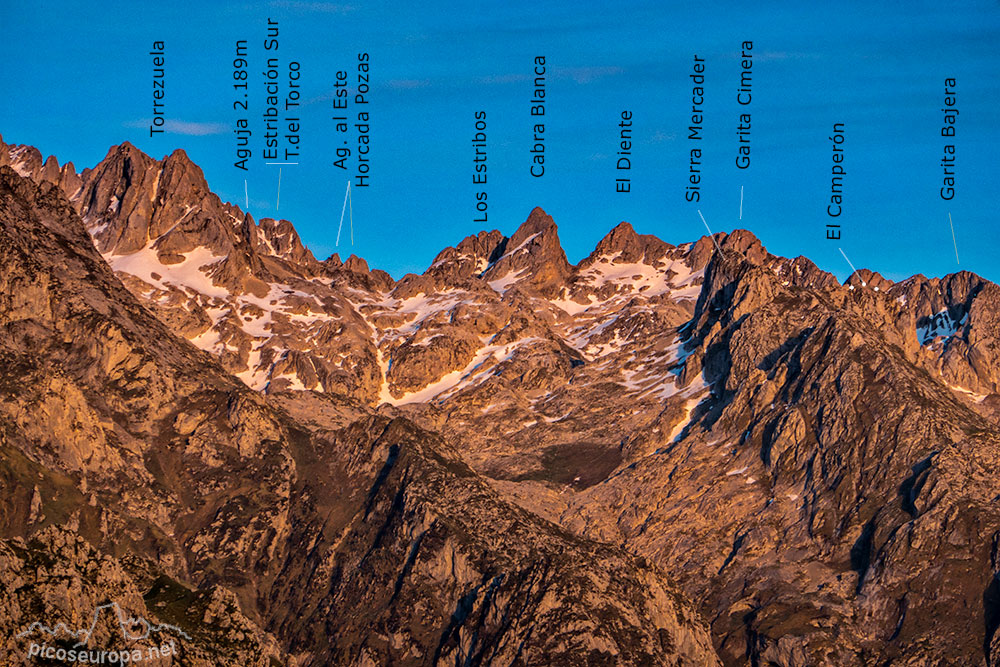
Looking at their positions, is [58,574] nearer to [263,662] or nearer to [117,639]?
[117,639]

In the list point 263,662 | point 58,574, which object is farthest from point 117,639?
point 263,662

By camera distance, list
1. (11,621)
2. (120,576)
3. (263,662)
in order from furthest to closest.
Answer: (263,662) < (120,576) < (11,621)

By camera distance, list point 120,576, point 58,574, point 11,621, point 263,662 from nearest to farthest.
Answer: point 11,621 → point 58,574 → point 120,576 → point 263,662

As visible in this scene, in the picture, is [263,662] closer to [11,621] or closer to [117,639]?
[117,639]

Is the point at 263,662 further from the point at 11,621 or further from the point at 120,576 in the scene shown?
the point at 11,621

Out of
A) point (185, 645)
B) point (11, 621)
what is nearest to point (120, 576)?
point (185, 645)

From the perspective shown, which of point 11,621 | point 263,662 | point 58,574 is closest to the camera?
point 11,621

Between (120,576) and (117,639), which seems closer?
(117,639)

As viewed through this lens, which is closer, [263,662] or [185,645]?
[185,645]
